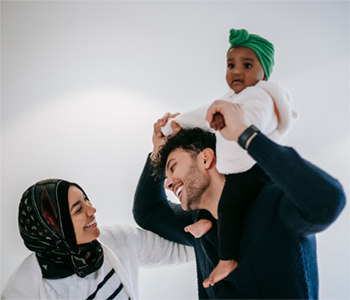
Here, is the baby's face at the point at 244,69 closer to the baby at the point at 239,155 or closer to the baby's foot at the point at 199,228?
the baby at the point at 239,155

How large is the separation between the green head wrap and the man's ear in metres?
0.30

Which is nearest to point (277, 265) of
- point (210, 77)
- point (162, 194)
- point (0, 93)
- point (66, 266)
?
point (162, 194)

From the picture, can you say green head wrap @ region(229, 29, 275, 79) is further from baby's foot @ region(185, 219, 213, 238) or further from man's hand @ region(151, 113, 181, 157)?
baby's foot @ region(185, 219, 213, 238)

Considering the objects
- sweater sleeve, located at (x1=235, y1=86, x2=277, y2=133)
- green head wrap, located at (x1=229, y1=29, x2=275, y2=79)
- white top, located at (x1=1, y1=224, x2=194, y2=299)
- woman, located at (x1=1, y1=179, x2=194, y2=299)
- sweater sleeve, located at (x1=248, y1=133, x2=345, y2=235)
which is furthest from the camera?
white top, located at (x1=1, y1=224, x2=194, y2=299)

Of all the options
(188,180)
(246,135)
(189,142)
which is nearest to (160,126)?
(189,142)

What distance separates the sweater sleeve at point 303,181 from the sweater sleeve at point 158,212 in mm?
704

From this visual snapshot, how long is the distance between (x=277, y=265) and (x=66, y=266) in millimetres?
777

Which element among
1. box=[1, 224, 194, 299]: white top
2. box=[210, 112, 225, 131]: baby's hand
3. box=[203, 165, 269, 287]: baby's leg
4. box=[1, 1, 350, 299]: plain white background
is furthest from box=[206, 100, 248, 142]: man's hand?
box=[1, 1, 350, 299]: plain white background

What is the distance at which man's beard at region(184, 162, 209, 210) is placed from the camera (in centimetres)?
111

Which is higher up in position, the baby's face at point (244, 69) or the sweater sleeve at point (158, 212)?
the baby's face at point (244, 69)

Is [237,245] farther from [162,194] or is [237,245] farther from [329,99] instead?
[329,99]

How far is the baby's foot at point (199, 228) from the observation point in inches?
47.2

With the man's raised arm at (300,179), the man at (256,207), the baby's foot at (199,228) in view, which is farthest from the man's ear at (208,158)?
the man's raised arm at (300,179)

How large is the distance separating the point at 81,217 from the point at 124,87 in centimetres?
91
